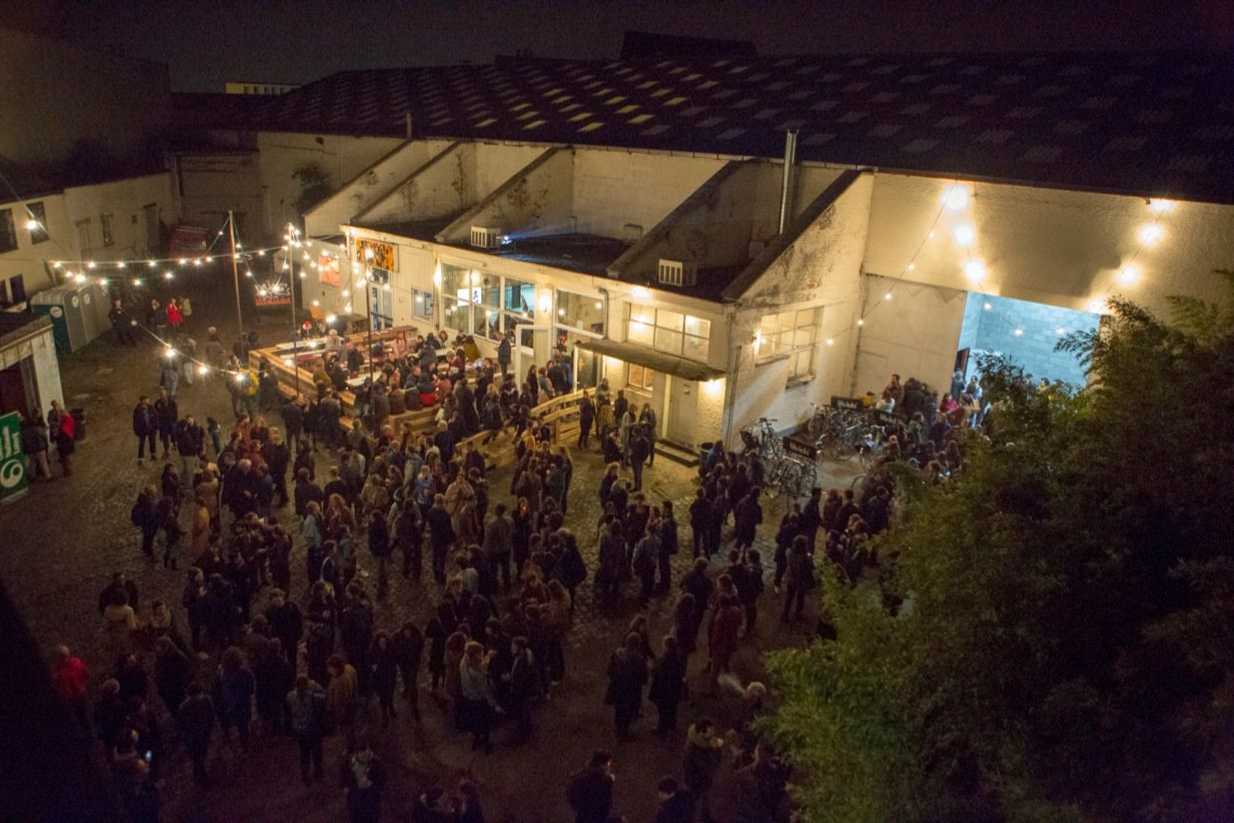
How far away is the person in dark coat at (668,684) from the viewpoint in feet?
28.7

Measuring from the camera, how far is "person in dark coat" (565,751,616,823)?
23.1 ft

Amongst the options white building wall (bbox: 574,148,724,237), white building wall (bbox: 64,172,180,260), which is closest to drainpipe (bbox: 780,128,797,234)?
white building wall (bbox: 574,148,724,237)

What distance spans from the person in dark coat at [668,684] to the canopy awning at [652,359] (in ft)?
26.5

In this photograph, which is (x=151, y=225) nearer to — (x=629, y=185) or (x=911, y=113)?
(x=629, y=185)

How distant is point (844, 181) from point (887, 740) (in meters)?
15.0

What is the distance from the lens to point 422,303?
24078 millimetres

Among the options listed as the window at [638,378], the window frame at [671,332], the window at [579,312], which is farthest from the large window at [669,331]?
the window at [579,312]

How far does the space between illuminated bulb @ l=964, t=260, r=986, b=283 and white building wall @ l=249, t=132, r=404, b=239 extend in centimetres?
2077

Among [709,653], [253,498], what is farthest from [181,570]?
[709,653]

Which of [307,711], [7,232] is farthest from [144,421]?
[7,232]

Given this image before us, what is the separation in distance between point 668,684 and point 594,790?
198cm

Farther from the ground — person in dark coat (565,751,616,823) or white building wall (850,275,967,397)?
white building wall (850,275,967,397)

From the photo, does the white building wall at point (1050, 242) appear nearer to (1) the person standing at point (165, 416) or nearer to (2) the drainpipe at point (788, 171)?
(2) the drainpipe at point (788, 171)

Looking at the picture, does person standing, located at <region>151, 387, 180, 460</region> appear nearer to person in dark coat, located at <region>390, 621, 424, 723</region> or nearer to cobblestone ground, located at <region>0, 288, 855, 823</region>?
cobblestone ground, located at <region>0, 288, 855, 823</region>
